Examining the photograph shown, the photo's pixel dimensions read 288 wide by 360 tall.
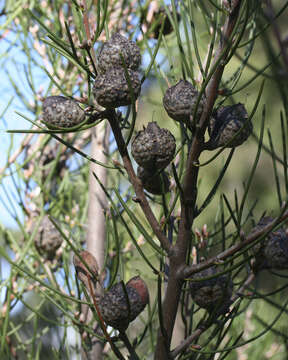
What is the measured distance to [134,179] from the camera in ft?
1.66

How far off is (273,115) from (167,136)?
4.32 m

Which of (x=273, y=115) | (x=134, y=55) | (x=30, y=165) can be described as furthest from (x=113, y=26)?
(x=273, y=115)

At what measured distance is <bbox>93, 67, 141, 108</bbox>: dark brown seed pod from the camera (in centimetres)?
45

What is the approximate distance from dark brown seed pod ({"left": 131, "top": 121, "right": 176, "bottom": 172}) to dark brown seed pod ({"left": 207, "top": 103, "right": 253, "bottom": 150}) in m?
0.04

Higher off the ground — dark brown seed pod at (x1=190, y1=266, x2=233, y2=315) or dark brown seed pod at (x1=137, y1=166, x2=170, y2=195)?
dark brown seed pod at (x1=137, y1=166, x2=170, y2=195)

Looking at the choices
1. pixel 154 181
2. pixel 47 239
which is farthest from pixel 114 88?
pixel 47 239

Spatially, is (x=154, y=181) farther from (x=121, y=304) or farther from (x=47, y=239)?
(x=47, y=239)

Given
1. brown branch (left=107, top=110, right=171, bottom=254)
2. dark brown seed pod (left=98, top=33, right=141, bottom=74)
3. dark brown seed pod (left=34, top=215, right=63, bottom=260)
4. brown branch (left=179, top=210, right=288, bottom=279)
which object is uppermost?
dark brown seed pod (left=34, top=215, right=63, bottom=260)

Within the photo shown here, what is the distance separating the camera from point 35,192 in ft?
3.53

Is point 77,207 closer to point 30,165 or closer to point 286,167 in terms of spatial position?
point 30,165

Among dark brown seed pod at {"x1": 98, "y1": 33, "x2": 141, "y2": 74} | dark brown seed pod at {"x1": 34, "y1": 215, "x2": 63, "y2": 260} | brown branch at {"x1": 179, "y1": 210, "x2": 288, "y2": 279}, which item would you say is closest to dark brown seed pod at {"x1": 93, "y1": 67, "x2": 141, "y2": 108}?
dark brown seed pod at {"x1": 98, "y1": 33, "x2": 141, "y2": 74}

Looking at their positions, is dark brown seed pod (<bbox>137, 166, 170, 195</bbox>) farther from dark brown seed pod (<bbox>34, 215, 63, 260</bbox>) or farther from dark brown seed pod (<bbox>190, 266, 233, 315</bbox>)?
dark brown seed pod (<bbox>34, 215, 63, 260</bbox>)

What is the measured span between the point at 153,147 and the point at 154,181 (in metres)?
0.08

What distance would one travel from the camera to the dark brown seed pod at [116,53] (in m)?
0.47
